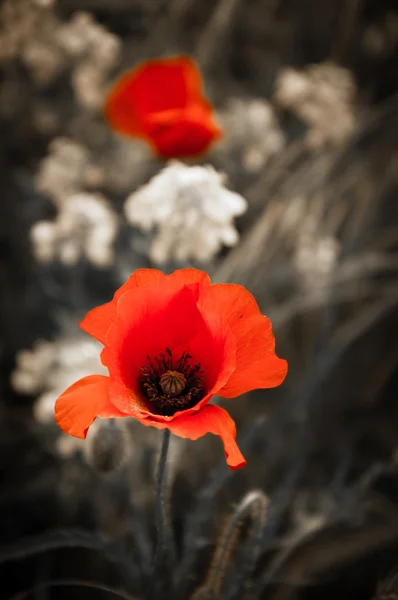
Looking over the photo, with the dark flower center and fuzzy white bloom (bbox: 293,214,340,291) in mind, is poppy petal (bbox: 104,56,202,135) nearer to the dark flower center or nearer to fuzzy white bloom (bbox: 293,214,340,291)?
fuzzy white bloom (bbox: 293,214,340,291)

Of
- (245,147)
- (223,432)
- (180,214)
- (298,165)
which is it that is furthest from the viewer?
(298,165)

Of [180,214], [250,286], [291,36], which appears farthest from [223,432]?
[291,36]

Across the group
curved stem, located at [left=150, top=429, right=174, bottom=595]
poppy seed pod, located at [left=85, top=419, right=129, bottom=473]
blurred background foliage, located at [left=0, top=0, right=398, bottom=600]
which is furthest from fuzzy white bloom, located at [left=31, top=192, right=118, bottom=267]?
curved stem, located at [left=150, top=429, right=174, bottom=595]

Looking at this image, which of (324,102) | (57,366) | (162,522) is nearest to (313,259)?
(324,102)

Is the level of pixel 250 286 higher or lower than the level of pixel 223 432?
higher

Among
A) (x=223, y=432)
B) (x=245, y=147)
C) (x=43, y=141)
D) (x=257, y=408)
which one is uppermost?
(x=43, y=141)

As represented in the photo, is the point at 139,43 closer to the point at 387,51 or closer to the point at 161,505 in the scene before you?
the point at 387,51

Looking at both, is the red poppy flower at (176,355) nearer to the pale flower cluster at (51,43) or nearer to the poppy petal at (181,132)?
the poppy petal at (181,132)
